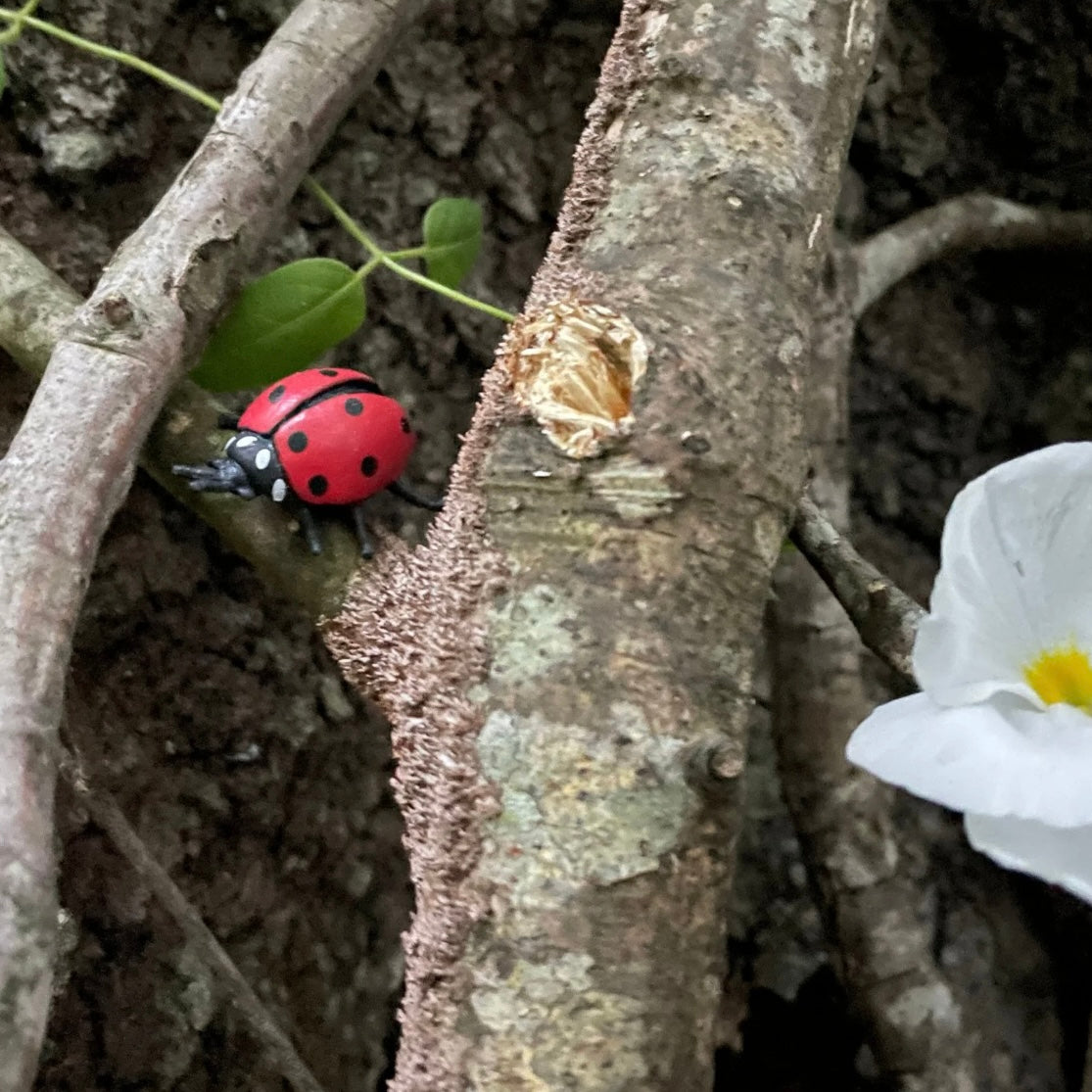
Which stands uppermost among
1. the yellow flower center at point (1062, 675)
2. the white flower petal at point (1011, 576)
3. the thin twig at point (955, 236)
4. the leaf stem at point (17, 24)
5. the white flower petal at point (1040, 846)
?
the leaf stem at point (17, 24)

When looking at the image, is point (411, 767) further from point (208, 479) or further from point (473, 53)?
point (473, 53)

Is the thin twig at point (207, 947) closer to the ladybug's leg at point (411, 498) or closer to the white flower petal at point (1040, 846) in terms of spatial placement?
the ladybug's leg at point (411, 498)

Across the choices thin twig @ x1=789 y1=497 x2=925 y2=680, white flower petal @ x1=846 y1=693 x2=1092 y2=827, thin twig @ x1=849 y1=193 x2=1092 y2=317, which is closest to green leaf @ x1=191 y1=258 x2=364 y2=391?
thin twig @ x1=789 y1=497 x2=925 y2=680

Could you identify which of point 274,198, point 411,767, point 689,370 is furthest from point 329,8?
point 411,767

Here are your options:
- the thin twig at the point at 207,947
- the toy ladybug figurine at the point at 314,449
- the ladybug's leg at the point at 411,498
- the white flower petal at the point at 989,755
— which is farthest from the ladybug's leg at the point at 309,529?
the white flower petal at the point at 989,755

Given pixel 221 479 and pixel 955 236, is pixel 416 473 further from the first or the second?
pixel 955 236

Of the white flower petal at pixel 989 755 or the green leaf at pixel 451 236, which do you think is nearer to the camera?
the white flower petal at pixel 989 755
